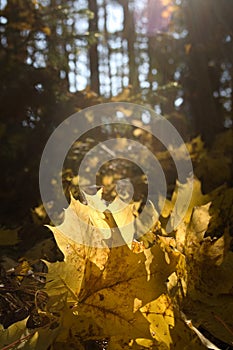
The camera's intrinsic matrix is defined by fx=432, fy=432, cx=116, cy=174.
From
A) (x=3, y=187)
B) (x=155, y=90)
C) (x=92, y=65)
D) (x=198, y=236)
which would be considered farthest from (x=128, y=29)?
(x=198, y=236)

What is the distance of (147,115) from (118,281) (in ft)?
6.99

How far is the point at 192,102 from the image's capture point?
414 cm

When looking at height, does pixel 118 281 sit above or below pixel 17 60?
below

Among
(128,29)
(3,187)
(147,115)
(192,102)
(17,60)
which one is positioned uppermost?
(128,29)

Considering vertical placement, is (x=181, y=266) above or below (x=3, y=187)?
below

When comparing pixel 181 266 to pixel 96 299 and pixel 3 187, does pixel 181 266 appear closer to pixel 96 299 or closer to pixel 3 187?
pixel 96 299

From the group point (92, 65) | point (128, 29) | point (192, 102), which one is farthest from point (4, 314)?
point (128, 29)

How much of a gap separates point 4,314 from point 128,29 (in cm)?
757

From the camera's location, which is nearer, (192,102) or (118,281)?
(118,281)

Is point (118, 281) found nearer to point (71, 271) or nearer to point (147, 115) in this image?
point (71, 271)

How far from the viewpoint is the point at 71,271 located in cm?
53

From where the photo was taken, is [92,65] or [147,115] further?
[92,65]

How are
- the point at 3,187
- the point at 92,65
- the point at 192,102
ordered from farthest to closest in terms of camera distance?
1. the point at 92,65
2. the point at 192,102
3. the point at 3,187

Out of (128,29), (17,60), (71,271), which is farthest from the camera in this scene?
(128,29)
